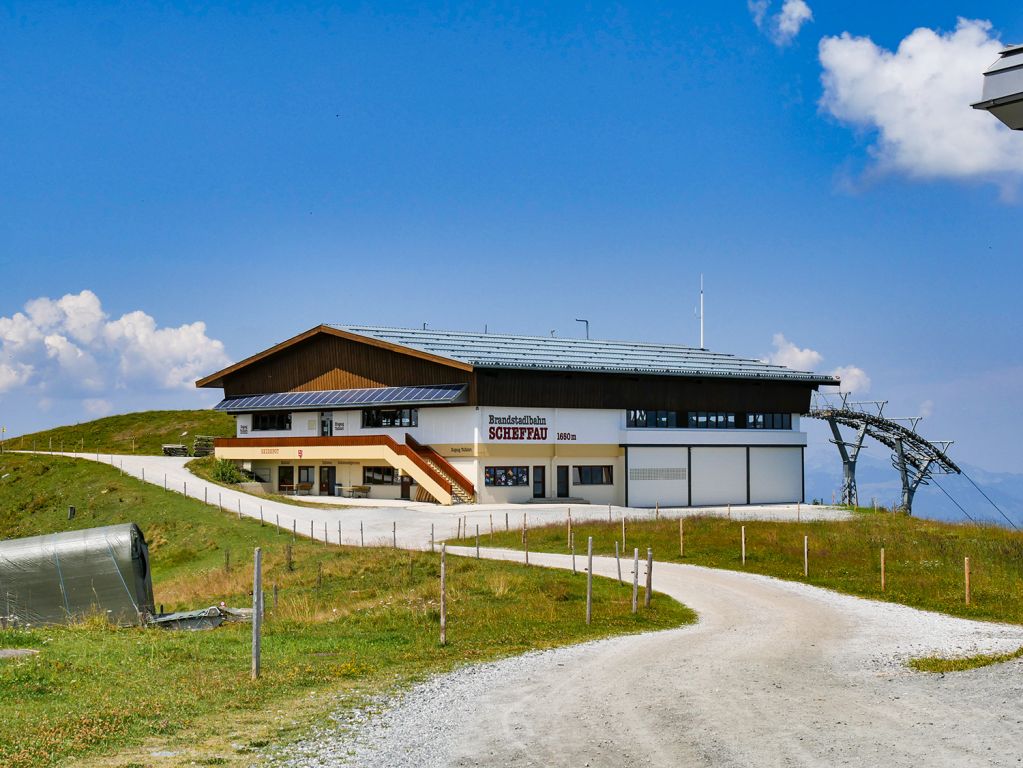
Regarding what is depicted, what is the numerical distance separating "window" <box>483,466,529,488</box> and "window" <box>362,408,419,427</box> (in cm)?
648

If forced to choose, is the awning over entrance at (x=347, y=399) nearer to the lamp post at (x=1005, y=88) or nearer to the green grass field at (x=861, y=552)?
the green grass field at (x=861, y=552)

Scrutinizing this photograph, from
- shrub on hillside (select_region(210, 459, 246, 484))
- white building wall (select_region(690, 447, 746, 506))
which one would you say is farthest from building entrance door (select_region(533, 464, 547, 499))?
shrub on hillside (select_region(210, 459, 246, 484))

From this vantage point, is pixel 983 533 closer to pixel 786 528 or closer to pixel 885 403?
pixel 786 528

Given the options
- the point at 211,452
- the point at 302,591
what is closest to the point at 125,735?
the point at 302,591

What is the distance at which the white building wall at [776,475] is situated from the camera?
73.0 meters

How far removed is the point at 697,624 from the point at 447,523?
2915 centimetres

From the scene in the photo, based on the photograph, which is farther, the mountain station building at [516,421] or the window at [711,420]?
the window at [711,420]

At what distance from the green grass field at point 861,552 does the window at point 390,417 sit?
22231mm

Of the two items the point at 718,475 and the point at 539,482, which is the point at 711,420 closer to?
the point at 718,475

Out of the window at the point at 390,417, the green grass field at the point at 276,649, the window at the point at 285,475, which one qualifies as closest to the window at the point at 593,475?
the window at the point at 390,417

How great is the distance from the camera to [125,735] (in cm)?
1365

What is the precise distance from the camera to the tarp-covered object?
26969mm

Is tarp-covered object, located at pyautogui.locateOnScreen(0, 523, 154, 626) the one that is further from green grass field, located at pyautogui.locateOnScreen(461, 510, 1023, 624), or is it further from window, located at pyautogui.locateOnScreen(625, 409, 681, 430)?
window, located at pyautogui.locateOnScreen(625, 409, 681, 430)

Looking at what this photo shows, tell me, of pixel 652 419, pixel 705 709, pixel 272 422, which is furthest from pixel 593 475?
pixel 705 709
